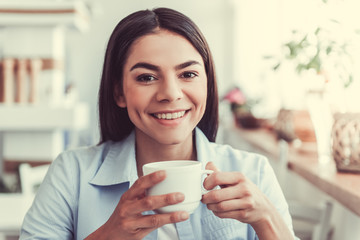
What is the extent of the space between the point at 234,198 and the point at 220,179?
5cm

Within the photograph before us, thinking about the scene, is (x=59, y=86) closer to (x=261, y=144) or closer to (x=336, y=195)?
(x=261, y=144)

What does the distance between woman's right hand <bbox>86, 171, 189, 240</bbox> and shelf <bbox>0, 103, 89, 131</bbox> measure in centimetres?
300

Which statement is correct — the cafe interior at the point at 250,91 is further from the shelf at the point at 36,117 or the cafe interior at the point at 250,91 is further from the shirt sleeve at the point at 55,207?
the shirt sleeve at the point at 55,207

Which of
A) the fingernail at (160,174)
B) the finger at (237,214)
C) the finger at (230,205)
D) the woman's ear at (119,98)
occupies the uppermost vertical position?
the woman's ear at (119,98)

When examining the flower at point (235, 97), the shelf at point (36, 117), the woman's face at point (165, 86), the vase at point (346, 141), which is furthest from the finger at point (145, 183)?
the flower at point (235, 97)

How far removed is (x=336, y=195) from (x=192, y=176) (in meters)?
0.67

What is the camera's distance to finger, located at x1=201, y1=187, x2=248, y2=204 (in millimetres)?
777

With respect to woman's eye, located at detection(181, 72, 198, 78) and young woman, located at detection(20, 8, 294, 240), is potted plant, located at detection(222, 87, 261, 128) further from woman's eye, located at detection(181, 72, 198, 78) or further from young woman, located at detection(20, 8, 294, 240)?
woman's eye, located at detection(181, 72, 198, 78)

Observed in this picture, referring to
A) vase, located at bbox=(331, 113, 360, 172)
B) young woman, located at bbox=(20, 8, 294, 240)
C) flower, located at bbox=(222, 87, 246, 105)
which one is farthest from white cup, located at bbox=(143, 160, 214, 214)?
flower, located at bbox=(222, 87, 246, 105)

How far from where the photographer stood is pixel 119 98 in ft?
3.71

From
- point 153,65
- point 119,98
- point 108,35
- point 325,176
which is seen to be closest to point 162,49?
point 153,65

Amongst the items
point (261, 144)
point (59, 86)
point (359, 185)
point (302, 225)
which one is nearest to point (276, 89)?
point (261, 144)

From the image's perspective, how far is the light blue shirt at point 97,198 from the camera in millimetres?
1012

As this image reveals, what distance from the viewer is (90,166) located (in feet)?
3.55
